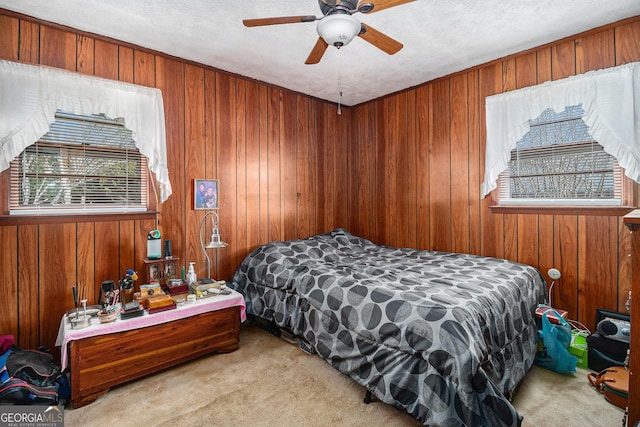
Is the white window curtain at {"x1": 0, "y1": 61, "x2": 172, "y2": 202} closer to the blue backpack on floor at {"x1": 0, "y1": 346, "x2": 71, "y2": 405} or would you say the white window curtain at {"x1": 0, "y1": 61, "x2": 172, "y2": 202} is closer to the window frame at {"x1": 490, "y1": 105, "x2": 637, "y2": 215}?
the blue backpack on floor at {"x1": 0, "y1": 346, "x2": 71, "y2": 405}

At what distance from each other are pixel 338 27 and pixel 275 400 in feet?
7.28

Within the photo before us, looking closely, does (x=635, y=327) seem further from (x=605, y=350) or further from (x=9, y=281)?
(x=9, y=281)

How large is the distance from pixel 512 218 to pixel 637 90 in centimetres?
126

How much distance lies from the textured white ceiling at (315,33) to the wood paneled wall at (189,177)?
0.18 meters

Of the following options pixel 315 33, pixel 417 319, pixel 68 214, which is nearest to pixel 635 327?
pixel 417 319

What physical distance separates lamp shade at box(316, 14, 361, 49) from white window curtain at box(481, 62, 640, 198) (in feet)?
6.36

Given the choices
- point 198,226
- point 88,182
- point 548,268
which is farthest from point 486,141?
point 88,182

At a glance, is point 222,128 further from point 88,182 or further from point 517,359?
point 517,359

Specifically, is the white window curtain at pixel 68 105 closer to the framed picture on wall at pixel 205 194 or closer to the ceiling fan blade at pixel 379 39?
the framed picture on wall at pixel 205 194

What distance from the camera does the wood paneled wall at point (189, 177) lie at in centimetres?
224

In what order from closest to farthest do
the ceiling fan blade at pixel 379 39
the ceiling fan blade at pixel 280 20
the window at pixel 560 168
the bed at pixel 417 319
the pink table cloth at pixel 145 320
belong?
the bed at pixel 417 319, the ceiling fan blade at pixel 280 20, the ceiling fan blade at pixel 379 39, the pink table cloth at pixel 145 320, the window at pixel 560 168

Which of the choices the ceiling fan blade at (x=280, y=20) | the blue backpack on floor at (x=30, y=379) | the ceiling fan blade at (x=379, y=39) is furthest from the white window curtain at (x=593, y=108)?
the blue backpack on floor at (x=30, y=379)

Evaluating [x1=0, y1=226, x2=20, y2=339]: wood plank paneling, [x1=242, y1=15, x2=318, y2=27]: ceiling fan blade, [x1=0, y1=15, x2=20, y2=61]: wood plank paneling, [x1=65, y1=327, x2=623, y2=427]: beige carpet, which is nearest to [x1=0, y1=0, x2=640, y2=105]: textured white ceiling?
[x1=0, y1=15, x2=20, y2=61]: wood plank paneling

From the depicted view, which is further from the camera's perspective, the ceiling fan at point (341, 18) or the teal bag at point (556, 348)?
the teal bag at point (556, 348)
